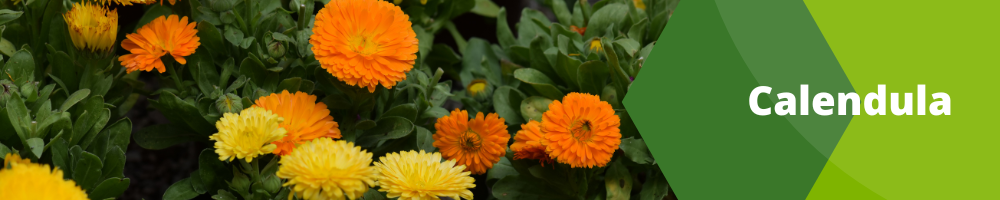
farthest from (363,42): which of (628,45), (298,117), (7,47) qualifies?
(7,47)

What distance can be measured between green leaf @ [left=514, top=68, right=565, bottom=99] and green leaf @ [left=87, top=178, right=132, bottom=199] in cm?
62

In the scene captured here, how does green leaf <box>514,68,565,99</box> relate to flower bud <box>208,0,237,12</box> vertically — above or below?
below

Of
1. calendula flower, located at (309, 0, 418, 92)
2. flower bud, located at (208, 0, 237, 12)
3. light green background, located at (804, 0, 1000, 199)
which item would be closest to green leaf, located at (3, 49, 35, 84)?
flower bud, located at (208, 0, 237, 12)

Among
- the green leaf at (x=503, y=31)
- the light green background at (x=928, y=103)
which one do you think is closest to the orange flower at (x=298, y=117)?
the green leaf at (x=503, y=31)

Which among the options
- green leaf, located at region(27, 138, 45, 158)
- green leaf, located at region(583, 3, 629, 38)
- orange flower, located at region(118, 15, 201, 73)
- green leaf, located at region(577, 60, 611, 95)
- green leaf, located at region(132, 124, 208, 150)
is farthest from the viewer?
green leaf, located at region(583, 3, 629, 38)

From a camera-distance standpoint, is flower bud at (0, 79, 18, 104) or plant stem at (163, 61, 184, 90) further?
plant stem at (163, 61, 184, 90)

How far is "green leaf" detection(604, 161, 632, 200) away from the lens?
1054 millimetres

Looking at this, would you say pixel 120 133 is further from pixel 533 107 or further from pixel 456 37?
pixel 456 37

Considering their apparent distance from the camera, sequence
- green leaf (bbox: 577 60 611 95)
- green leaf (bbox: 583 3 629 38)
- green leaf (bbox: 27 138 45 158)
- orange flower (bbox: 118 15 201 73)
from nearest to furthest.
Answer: green leaf (bbox: 27 138 45 158)
orange flower (bbox: 118 15 201 73)
green leaf (bbox: 577 60 611 95)
green leaf (bbox: 583 3 629 38)

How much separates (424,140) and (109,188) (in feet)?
1.47

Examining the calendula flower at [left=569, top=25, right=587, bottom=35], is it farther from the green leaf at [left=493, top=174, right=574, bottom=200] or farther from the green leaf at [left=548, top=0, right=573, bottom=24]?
the green leaf at [left=493, top=174, right=574, bottom=200]

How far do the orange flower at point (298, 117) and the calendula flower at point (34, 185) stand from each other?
23 centimetres

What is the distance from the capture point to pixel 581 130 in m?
0.94

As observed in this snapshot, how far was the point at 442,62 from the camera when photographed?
4.74 ft
